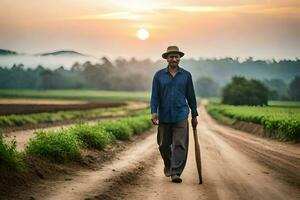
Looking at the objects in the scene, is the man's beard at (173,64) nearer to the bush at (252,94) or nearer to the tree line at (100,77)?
the tree line at (100,77)

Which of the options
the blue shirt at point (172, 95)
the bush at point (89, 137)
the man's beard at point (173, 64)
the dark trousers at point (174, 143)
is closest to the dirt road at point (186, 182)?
the dark trousers at point (174, 143)

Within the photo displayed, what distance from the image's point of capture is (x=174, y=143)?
11.6 meters

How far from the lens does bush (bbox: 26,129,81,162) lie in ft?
42.6

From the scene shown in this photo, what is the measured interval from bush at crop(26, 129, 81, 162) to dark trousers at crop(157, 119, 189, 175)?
2.58m

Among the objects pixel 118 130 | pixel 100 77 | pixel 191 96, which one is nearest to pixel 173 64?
pixel 191 96

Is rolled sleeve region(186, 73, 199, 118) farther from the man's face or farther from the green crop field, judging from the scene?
the green crop field

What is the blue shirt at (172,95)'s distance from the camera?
457 inches

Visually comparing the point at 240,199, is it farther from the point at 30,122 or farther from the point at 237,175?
the point at 30,122

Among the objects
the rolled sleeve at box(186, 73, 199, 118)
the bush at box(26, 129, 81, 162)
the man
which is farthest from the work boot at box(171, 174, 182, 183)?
the bush at box(26, 129, 81, 162)

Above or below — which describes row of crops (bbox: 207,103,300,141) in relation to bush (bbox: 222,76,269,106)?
below

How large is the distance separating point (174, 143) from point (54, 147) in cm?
314

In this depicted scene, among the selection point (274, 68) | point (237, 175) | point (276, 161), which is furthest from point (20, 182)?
point (274, 68)

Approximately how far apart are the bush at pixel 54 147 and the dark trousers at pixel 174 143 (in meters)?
2.58

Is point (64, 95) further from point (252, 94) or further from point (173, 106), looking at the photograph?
point (173, 106)
